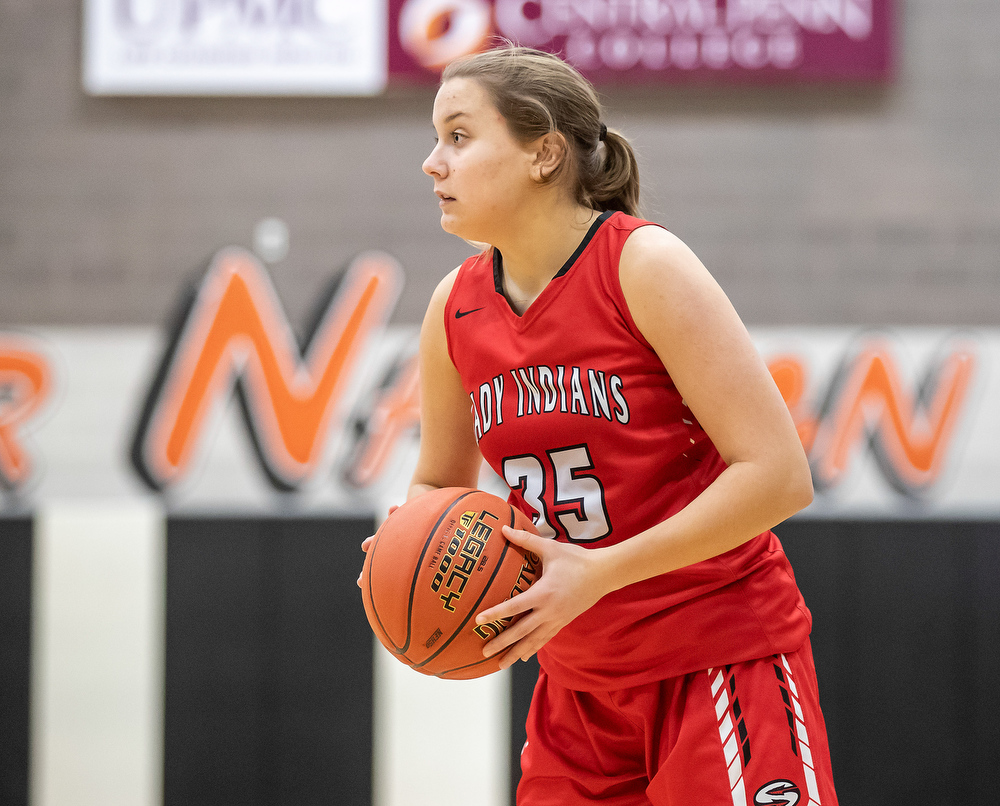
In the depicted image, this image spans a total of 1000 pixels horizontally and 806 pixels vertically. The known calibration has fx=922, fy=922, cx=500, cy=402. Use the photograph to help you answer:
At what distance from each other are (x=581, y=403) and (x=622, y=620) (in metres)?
0.30

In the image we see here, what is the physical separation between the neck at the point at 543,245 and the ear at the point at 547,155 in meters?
0.06

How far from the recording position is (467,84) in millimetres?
1322

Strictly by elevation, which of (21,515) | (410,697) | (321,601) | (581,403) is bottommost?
(410,697)

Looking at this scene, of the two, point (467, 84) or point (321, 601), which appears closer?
point (467, 84)

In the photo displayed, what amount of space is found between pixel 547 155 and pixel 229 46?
2.48 metres

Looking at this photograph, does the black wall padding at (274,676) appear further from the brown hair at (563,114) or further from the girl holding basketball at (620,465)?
the brown hair at (563,114)

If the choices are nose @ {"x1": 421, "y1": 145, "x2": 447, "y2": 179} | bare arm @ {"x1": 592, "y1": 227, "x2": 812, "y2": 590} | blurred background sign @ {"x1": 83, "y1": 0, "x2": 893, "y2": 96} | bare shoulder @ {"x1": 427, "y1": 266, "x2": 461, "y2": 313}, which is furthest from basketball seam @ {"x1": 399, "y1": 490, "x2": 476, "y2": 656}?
blurred background sign @ {"x1": 83, "y1": 0, "x2": 893, "y2": 96}

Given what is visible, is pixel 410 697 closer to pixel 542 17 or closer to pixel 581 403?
pixel 581 403

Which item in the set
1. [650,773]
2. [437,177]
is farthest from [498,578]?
[437,177]

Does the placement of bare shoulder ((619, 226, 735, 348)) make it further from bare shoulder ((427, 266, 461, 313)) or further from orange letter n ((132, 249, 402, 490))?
orange letter n ((132, 249, 402, 490))

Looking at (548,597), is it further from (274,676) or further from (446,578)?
(274,676)

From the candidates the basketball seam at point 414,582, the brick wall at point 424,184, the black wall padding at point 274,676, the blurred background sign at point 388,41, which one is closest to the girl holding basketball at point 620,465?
the basketball seam at point 414,582

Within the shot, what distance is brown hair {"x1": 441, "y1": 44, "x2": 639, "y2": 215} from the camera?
1.31 metres

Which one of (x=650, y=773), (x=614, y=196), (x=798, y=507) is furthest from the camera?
(x=614, y=196)
